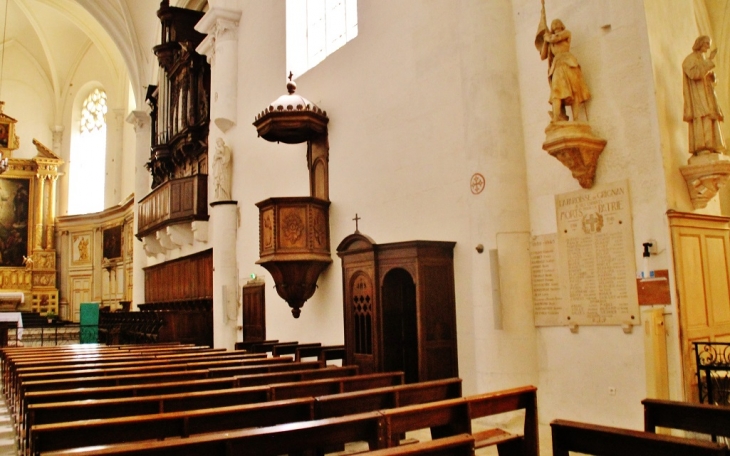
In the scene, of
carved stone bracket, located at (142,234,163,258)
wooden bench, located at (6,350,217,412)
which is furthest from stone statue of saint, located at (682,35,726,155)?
carved stone bracket, located at (142,234,163,258)

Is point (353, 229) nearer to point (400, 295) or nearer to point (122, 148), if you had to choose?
point (400, 295)

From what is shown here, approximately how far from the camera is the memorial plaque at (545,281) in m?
6.38

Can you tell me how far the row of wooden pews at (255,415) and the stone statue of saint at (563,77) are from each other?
123 inches

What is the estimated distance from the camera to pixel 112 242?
22.5 meters

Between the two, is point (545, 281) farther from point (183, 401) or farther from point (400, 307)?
point (183, 401)

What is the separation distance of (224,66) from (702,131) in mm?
9985

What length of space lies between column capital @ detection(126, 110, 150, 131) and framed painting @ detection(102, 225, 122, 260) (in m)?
4.35

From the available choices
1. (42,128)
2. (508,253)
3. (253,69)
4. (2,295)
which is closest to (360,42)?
(253,69)

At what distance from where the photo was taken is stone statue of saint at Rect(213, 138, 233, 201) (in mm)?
12781

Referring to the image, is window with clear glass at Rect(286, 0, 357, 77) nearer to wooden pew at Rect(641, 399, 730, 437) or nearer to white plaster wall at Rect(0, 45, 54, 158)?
wooden pew at Rect(641, 399, 730, 437)

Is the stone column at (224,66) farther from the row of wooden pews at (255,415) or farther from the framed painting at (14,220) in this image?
the framed painting at (14,220)

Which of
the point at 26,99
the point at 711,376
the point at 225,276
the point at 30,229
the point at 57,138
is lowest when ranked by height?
the point at 711,376

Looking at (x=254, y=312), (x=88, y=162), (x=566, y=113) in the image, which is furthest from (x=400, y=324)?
(x=88, y=162)

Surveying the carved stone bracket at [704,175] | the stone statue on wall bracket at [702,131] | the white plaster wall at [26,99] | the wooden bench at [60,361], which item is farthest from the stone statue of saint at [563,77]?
the white plaster wall at [26,99]
